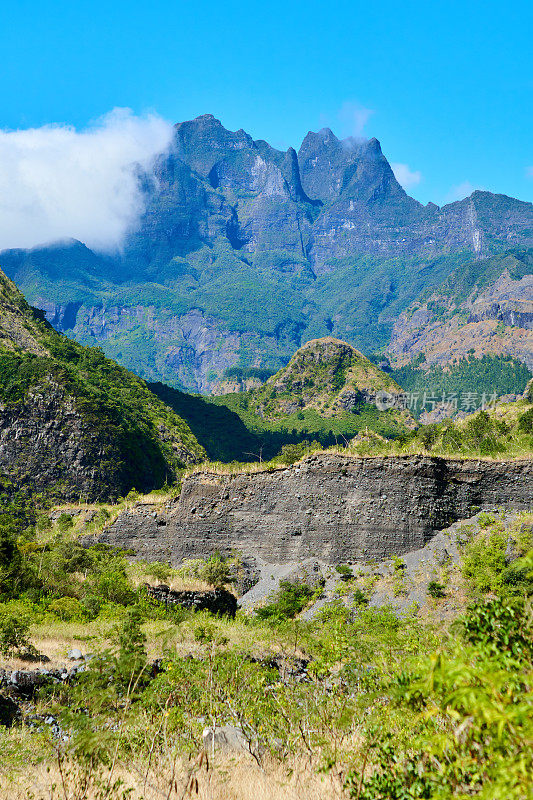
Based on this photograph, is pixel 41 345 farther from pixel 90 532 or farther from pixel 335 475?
pixel 335 475

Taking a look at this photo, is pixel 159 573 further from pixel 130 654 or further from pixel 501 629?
pixel 501 629

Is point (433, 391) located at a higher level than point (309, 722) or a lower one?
higher

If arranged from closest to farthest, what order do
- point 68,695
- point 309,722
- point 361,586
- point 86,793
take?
point 86,793 → point 309,722 → point 68,695 → point 361,586

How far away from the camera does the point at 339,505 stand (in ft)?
75.0

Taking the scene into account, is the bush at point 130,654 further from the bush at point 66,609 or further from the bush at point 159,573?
the bush at point 159,573

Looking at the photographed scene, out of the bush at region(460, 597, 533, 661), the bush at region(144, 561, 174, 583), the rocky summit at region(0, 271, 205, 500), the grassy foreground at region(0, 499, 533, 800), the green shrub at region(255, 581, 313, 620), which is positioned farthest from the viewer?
the rocky summit at region(0, 271, 205, 500)

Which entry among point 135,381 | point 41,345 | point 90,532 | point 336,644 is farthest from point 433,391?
point 336,644

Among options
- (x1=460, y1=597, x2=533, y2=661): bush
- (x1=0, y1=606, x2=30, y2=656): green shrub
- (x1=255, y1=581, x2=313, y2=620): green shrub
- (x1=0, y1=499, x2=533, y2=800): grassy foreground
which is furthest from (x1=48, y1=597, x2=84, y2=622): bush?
(x1=460, y1=597, x2=533, y2=661): bush

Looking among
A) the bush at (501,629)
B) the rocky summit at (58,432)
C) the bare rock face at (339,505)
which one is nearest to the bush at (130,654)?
the bush at (501,629)

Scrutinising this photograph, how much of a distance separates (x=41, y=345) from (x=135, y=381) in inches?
789

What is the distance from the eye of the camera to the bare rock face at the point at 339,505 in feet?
71.1

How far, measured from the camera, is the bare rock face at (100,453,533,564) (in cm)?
2166

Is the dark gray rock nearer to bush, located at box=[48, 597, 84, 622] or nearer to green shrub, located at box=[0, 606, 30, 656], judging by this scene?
green shrub, located at box=[0, 606, 30, 656]

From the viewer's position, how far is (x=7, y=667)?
11.6 metres
